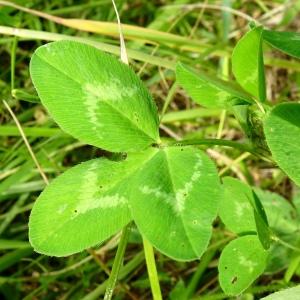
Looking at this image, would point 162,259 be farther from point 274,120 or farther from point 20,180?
point 274,120

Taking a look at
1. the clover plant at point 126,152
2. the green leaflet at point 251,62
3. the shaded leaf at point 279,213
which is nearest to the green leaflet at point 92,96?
the clover plant at point 126,152

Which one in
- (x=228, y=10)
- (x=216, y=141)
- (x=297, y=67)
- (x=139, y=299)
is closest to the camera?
(x=216, y=141)

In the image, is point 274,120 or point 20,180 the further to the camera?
point 20,180

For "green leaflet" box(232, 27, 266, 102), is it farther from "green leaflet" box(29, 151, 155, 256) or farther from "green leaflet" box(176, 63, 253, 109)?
"green leaflet" box(29, 151, 155, 256)

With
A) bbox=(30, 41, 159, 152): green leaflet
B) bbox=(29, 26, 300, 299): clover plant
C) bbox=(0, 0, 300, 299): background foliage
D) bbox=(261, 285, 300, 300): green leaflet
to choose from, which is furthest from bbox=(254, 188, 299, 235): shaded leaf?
bbox=(30, 41, 159, 152): green leaflet

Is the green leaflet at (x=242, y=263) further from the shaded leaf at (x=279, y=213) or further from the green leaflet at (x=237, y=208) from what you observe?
the shaded leaf at (x=279, y=213)

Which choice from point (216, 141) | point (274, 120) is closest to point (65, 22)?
point (216, 141)

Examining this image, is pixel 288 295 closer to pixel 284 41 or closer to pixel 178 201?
pixel 178 201
